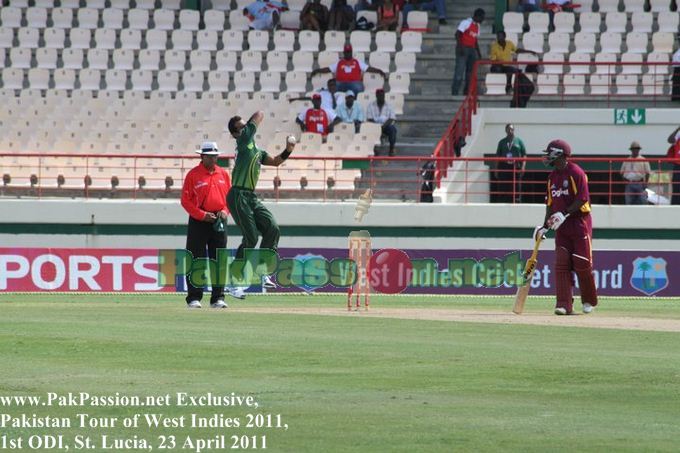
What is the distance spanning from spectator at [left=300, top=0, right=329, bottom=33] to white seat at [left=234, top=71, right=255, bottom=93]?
2338mm

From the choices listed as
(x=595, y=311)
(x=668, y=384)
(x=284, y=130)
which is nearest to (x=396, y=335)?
(x=668, y=384)

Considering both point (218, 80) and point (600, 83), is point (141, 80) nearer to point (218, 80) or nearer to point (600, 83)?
point (218, 80)

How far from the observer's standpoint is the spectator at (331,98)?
97.8ft

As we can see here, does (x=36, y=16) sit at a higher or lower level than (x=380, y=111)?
higher

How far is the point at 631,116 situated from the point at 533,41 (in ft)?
10.2

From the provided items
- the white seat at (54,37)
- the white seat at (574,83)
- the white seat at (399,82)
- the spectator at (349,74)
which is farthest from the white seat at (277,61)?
the white seat at (574,83)

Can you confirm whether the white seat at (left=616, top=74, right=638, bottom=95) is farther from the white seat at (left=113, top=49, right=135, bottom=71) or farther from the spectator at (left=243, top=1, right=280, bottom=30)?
the white seat at (left=113, top=49, right=135, bottom=71)

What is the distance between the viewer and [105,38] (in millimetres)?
32594

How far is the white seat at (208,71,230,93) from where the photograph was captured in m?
31.2

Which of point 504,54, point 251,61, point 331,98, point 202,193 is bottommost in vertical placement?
point 202,193

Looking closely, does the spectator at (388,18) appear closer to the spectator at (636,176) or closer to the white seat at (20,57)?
the white seat at (20,57)

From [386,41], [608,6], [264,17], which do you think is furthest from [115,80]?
[608,6]

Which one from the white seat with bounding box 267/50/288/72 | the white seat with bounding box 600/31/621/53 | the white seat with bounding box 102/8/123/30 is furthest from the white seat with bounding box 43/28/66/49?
the white seat with bounding box 600/31/621/53

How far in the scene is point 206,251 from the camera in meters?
17.0
